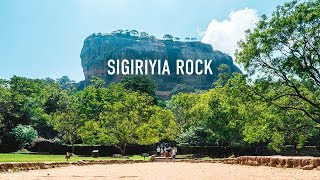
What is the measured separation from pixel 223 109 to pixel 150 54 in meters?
115

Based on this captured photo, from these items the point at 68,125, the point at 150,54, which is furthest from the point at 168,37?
the point at 68,125

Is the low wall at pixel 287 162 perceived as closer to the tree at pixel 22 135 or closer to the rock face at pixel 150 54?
the tree at pixel 22 135

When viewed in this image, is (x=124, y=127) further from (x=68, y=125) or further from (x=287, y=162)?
(x=287, y=162)

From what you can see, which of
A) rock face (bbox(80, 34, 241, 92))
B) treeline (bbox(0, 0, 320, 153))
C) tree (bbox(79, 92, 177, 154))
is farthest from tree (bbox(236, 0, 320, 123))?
rock face (bbox(80, 34, 241, 92))

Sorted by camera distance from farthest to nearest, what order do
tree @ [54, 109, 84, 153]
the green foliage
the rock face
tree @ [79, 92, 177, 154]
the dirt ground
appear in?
1. the rock face
2. tree @ [54, 109, 84, 153]
3. the green foliage
4. tree @ [79, 92, 177, 154]
5. the dirt ground

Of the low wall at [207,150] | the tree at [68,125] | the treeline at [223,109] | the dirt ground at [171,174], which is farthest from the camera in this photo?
the tree at [68,125]

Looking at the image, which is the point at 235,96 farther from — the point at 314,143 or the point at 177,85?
the point at 177,85

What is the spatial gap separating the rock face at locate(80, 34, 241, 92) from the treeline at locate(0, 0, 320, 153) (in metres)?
68.4

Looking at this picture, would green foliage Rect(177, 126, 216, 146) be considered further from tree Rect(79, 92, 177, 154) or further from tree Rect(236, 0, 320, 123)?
tree Rect(236, 0, 320, 123)

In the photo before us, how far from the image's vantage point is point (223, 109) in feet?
164

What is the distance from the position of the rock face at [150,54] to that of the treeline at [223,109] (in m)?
68.4

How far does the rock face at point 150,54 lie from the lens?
156750 mm

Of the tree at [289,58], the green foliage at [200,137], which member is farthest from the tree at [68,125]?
the tree at [289,58]

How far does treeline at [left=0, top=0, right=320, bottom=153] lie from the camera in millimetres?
24906
